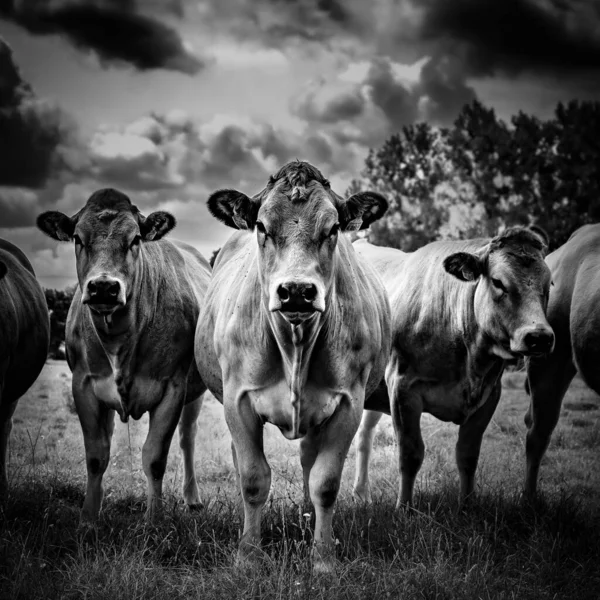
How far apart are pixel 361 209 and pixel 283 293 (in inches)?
50.8

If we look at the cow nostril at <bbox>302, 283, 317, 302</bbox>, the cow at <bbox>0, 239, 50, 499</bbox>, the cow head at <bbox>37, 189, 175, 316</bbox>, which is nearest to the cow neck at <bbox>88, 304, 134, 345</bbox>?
the cow head at <bbox>37, 189, 175, 316</bbox>

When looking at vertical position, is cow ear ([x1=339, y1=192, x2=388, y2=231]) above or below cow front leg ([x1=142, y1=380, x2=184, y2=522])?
above

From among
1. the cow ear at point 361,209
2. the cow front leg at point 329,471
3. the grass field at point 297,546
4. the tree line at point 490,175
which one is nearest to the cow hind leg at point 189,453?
the grass field at point 297,546

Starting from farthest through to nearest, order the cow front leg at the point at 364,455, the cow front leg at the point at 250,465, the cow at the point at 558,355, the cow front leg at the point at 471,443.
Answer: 1. the cow front leg at the point at 364,455
2. the cow at the point at 558,355
3. the cow front leg at the point at 471,443
4. the cow front leg at the point at 250,465

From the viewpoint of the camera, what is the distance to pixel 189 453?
7.64 metres

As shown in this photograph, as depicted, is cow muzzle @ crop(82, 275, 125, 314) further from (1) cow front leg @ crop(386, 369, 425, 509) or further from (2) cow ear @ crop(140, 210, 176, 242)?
(1) cow front leg @ crop(386, 369, 425, 509)

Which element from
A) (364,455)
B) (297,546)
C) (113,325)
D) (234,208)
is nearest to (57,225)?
(113,325)

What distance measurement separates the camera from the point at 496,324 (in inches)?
234

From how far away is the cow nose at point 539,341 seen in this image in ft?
18.1

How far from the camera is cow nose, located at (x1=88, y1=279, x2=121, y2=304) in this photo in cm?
551

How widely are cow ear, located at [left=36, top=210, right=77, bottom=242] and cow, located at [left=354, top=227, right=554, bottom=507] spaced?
321 cm

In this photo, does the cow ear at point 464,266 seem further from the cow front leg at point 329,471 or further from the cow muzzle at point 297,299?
the cow muzzle at point 297,299

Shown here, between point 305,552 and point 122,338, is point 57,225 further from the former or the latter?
point 305,552

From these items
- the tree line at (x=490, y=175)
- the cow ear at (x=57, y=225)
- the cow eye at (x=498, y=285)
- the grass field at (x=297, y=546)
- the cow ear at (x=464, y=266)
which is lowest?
the grass field at (x=297, y=546)
